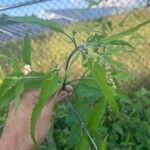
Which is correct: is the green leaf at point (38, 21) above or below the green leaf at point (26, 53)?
above

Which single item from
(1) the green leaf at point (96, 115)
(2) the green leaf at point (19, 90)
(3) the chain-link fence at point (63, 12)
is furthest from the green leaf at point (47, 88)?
(3) the chain-link fence at point (63, 12)

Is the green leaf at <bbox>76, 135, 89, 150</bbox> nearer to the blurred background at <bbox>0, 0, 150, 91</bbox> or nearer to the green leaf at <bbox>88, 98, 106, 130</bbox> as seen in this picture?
the green leaf at <bbox>88, 98, 106, 130</bbox>

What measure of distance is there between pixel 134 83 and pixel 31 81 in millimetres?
3816

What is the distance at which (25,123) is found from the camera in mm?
1454

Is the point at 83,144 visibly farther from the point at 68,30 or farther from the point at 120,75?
the point at 68,30

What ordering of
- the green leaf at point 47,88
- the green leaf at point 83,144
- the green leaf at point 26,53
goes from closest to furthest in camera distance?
the green leaf at point 47,88, the green leaf at point 83,144, the green leaf at point 26,53

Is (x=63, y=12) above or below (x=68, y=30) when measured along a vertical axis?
above

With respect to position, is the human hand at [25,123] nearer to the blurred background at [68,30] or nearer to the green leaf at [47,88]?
the green leaf at [47,88]

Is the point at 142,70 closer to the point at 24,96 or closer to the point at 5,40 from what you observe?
the point at 5,40

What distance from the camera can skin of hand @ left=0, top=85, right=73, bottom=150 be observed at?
4.48ft

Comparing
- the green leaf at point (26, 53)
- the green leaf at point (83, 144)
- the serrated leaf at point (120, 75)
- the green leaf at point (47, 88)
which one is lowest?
the green leaf at point (83, 144)

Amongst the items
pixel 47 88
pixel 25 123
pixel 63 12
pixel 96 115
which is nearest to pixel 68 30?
pixel 63 12

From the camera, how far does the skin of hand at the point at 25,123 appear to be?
4.48ft

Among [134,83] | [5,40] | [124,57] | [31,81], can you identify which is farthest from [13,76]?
[5,40]
